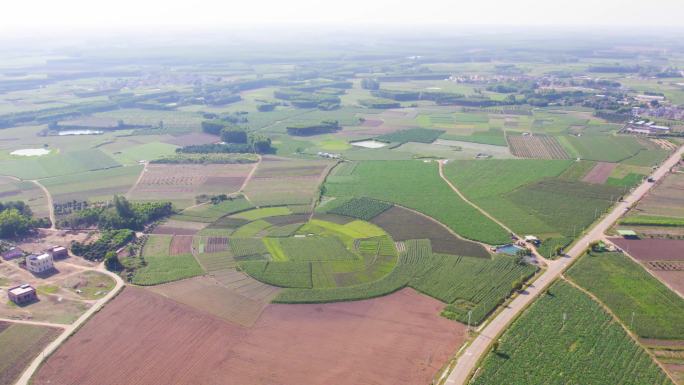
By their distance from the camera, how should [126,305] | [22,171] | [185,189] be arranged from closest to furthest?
[126,305] → [185,189] → [22,171]

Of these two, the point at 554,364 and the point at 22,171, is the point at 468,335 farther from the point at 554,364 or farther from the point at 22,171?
the point at 22,171

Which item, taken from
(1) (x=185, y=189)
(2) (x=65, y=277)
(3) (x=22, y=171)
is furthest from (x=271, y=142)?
(2) (x=65, y=277)

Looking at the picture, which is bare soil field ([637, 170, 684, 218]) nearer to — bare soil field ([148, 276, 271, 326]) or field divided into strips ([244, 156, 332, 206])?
field divided into strips ([244, 156, 332, 206])

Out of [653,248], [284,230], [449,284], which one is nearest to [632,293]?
[653,248]

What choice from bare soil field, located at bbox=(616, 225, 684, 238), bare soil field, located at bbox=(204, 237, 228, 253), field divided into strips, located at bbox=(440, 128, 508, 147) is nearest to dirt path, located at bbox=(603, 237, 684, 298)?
bare soil field, located at bbox=(616, 225, 684, 238)

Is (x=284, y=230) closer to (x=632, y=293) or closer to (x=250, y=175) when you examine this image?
(x=250, y=175)
